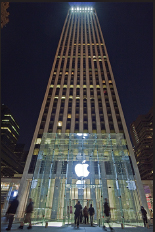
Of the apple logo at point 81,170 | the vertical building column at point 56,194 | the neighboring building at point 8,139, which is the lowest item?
the vertical building column at point 56,194

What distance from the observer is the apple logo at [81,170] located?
13.0 m

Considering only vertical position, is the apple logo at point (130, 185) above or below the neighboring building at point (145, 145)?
below

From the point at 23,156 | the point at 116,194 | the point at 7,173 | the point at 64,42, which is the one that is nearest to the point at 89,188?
the point at 116,194

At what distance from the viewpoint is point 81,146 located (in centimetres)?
1472

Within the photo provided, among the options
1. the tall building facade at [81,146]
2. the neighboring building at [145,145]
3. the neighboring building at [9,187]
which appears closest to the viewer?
the tall building facade at [81,146]

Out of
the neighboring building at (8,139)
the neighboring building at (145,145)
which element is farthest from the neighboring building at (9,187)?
the neighboring building at (145,145)

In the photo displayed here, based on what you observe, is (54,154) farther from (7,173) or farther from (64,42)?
(7,173)

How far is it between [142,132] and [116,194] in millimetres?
83880

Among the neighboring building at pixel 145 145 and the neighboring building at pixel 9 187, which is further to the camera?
the neighboring building at pixel 145 145

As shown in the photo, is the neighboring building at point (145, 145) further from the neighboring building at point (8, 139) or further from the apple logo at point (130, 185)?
the apple logo at point (130, 185)

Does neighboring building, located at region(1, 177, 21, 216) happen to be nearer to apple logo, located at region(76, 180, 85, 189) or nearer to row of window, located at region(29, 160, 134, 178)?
row of window, located at region(29, 160, 134, 178)

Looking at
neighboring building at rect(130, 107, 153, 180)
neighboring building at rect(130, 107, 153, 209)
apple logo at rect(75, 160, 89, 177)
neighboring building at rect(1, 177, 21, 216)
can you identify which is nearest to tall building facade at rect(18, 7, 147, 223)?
apple logo at rect(75, 160, 89, 177)

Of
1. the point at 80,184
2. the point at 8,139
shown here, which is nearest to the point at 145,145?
the point at 8,139

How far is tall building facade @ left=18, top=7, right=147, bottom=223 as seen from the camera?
1208cm
